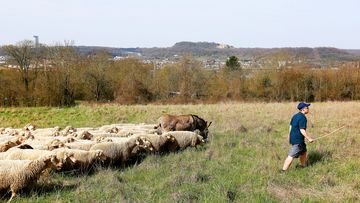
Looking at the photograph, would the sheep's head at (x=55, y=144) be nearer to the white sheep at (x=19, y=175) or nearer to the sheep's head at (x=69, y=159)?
the sheep's head at (x=69, y=159)

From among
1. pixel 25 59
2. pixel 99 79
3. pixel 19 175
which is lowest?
pixel 99 79

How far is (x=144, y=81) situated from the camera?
2249 inches

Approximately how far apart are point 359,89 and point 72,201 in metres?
51.9

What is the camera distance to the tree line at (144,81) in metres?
47.8

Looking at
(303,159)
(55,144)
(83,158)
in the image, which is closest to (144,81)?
(55,144)

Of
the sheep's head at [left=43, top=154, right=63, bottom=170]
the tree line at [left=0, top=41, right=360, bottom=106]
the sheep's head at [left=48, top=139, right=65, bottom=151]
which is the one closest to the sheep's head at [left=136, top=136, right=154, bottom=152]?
the sheep's head at [left=48, top=139, right=65, bottom=151]

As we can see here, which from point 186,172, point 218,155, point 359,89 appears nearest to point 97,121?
point 218,155

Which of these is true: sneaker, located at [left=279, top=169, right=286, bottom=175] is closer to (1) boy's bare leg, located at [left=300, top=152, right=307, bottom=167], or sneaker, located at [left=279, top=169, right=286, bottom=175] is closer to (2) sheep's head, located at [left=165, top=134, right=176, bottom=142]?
(1) boy's bare leg, located at [left=300, top=152, right=307, bottom=167]

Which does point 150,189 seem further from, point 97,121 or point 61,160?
point 97,121

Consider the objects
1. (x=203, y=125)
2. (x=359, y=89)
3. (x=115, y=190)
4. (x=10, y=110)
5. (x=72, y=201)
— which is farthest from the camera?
(x=359, y=89)

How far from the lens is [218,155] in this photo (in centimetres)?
1281

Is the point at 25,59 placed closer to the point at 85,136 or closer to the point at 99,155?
the point at 85,136

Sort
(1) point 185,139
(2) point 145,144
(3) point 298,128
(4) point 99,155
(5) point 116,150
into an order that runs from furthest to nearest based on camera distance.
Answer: (1) point 185,139 < (2) point 145,144 < (5) point 116,150 < (4) point 99,155 < (3) point 298,128

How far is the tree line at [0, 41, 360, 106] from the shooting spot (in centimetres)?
4784
